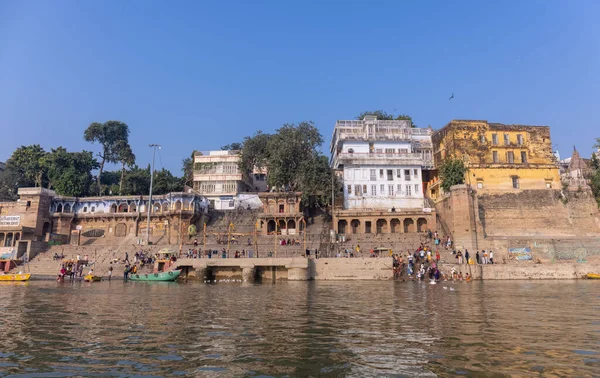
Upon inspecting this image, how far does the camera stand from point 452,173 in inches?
1772

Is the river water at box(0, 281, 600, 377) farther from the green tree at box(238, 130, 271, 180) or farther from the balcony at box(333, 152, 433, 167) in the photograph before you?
the green tree at box(238, 130, 271, 180)

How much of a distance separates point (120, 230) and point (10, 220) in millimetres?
12028

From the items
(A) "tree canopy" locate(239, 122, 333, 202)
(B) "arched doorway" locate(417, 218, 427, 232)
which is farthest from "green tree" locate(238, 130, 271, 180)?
(B) "arched doorway" locate(417, 218, 427, 232)

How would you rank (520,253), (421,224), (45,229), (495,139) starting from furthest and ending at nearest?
(45,229) → (495,139) → (421,224) → (520,253)

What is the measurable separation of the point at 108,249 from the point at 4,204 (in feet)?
66.1

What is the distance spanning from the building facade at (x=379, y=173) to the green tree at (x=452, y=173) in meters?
3.41

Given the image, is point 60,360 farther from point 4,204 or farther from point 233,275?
point 4,204

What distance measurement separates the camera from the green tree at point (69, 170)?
2303 inches

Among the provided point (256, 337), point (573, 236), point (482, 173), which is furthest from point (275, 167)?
point (256, 337)

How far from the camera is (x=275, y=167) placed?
49.1 meters

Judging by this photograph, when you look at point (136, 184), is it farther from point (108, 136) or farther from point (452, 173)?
point (452, 173)

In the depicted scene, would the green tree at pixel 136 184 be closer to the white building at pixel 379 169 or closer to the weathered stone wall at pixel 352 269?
the white building at pixel 379 169

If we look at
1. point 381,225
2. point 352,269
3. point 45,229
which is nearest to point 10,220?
point 45,229

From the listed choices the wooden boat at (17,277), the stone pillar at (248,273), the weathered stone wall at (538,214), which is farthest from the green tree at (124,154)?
the weathered stone wall at (538,214)
